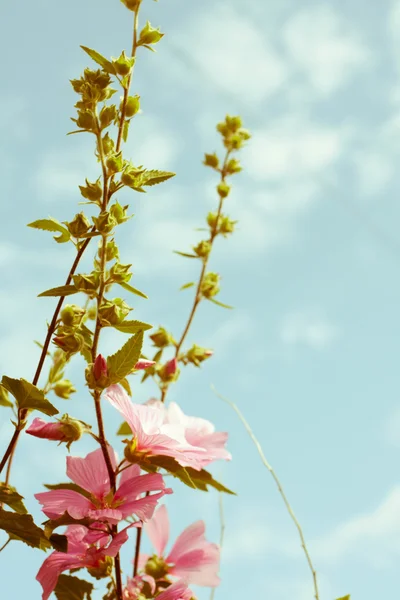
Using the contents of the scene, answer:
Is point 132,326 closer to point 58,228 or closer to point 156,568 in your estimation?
point 58,228

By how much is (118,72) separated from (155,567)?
1.81 ft

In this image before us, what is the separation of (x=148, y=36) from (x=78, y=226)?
0.22 m

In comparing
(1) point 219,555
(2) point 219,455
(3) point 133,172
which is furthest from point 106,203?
(1) point 219,555

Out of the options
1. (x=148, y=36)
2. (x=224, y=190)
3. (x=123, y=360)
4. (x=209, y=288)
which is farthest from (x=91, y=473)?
(x=224, y=190)

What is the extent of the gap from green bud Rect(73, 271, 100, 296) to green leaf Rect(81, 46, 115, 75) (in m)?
0.21

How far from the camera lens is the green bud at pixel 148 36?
2.47 ft

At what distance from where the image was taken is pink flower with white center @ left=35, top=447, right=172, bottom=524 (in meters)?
0.62

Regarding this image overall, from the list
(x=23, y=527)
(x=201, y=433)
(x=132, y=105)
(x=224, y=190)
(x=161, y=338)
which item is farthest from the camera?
Answer: (x=224, y=190)

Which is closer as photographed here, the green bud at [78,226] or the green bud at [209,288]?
the green bud at [78,226]

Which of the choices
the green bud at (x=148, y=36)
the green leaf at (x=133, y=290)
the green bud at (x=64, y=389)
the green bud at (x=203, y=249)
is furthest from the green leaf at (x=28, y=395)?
the green bud at (x=203, y=249)

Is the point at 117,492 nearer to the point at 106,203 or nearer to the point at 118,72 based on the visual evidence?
the point at 106,203

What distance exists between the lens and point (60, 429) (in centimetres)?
61

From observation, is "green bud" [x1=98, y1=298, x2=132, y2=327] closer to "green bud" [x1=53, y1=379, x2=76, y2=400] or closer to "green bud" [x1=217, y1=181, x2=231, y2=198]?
"green bud" [x1=53, y1=379, x2=76, y2=400]

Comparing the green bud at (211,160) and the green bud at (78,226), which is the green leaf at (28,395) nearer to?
the green bud at (78,226)
